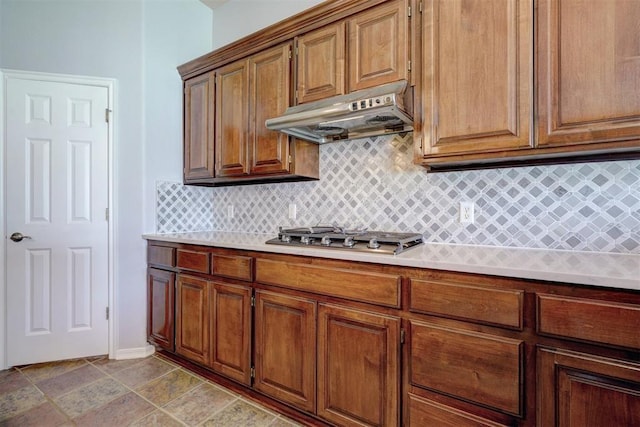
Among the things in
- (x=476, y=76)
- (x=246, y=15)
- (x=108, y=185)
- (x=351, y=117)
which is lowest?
(x=108, y=185)

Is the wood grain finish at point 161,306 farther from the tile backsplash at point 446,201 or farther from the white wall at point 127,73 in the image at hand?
the tile backsplash at point 446,201

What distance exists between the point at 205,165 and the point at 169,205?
52cm

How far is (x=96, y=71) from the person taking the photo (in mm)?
2666

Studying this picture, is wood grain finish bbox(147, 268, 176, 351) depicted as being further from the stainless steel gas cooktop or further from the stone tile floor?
the stainless steel gas cooktop

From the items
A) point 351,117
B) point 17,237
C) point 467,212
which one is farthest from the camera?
point 17,237

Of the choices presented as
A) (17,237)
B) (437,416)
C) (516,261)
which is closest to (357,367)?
(437,416)

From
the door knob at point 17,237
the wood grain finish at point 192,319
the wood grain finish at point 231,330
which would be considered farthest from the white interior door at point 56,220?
the wood grain finish at point 231,330

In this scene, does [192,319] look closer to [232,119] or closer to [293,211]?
[293,211]

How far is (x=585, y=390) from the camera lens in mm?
1121

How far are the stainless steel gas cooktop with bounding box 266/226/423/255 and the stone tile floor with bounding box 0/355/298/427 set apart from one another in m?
1.04

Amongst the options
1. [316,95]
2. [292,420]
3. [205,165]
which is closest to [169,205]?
[205,165]

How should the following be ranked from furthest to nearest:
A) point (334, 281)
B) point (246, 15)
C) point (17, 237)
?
point (246, 15) < point (17, 237) < point (334, 281)

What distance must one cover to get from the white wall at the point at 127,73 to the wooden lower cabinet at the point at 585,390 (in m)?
2.79

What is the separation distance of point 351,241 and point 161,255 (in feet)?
5.57
